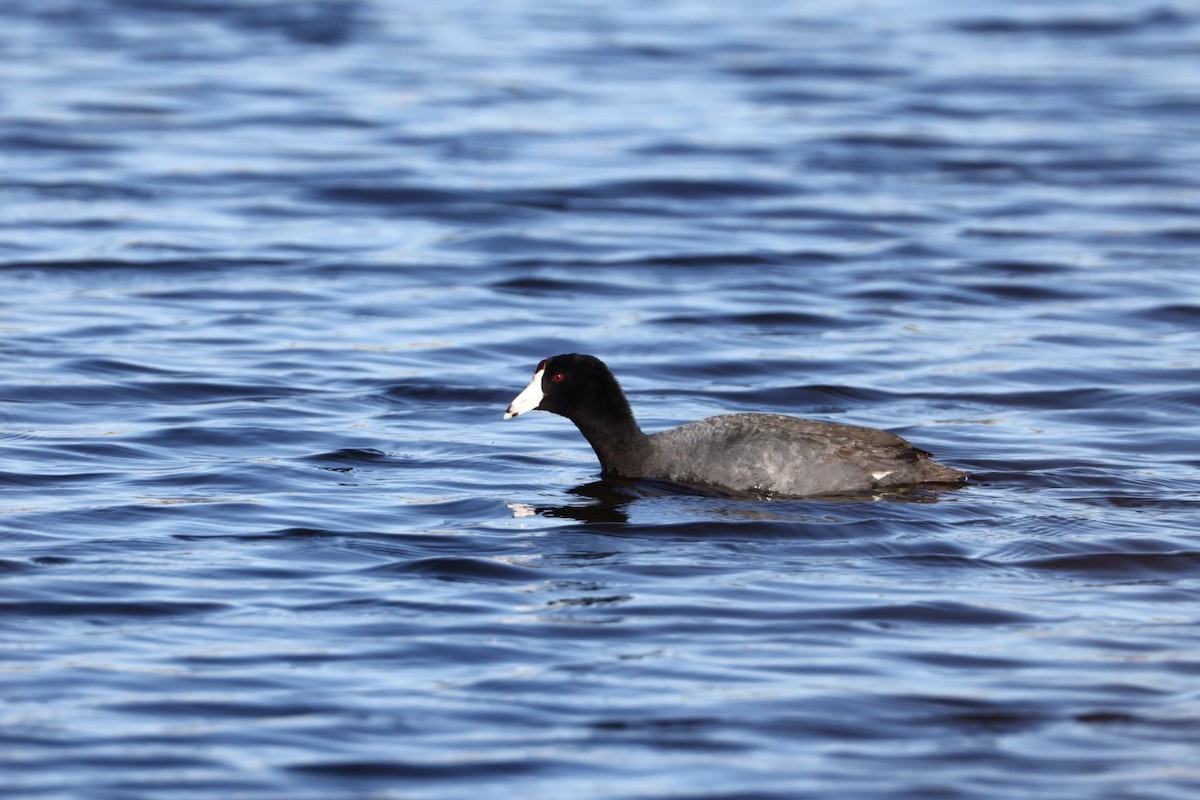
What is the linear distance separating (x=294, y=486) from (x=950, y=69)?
19.5 m

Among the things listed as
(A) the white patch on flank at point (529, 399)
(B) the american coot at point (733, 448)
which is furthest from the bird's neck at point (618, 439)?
(A) the white patch on flank at point (529, 399)

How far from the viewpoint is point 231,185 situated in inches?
829

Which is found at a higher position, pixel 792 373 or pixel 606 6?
pixel 606 6

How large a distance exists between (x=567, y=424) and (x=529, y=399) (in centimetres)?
197

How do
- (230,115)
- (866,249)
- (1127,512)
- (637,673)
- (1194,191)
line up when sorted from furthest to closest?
(230,115), (1194,191), (866,249), (1127,512), (637,673)

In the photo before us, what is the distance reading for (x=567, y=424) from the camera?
13.0 metres

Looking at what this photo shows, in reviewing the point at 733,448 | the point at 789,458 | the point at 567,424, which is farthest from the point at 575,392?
the point at 567,424

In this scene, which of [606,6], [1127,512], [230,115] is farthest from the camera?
[606,6]

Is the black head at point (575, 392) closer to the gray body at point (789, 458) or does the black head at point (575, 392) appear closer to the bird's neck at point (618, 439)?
the bird's neck at point (618, 439)

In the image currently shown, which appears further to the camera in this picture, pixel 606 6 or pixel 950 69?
pixel 606 6

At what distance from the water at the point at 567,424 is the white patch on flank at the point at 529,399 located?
46 cm

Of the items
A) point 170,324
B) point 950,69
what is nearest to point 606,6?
point 950,69

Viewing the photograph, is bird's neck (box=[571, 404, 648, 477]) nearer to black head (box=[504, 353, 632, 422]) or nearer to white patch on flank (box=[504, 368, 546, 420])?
black head (box=[504, 353, 632, 422])

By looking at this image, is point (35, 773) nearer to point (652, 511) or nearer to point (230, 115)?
point (652, 511)
